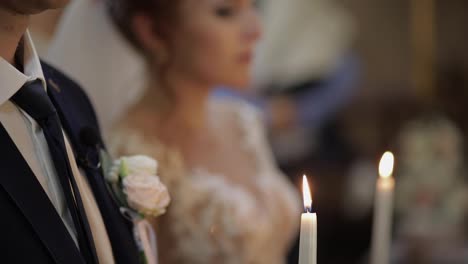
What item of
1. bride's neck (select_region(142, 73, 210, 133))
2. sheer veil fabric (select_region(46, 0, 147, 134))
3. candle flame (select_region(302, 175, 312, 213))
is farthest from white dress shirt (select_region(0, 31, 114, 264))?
bride's neck (select_region(142, 73, 210, 133))

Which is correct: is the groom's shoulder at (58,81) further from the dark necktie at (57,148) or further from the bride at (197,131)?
the bride at (197,131)

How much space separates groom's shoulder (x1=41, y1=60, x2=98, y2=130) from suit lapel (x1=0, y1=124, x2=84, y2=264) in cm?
19

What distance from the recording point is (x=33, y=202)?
35.9 inches

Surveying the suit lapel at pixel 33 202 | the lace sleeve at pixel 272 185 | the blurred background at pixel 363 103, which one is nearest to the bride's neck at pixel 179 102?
the lace sleeve at pixel 272 185

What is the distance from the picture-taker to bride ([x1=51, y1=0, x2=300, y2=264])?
1.74m

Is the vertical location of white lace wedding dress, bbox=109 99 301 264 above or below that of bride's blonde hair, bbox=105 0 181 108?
below

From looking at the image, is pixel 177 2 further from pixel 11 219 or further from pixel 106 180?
pixel 11 219

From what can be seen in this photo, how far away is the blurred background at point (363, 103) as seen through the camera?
4.04m

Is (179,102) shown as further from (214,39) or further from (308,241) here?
(308,241)

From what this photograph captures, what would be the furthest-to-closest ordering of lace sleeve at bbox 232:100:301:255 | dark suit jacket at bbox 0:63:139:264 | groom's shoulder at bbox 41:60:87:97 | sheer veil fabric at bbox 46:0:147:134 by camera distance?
lace sleeve at bbox 232:100:301:255 < sheer veil fabric at bbox 46:0:147:134 < groom's shoulder at bbox 41:60:87:97 < dark suit jacket at bbox 0:63:139:264

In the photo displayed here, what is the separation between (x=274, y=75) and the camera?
4371 mm

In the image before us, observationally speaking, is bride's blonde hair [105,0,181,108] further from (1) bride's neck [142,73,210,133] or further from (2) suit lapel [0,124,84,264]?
(2) suit lapel [0,124,84,264]

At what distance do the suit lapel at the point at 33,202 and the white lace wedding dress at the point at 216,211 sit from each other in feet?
2.56

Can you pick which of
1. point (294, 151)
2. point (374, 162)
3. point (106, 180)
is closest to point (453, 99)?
point (374, 162)
